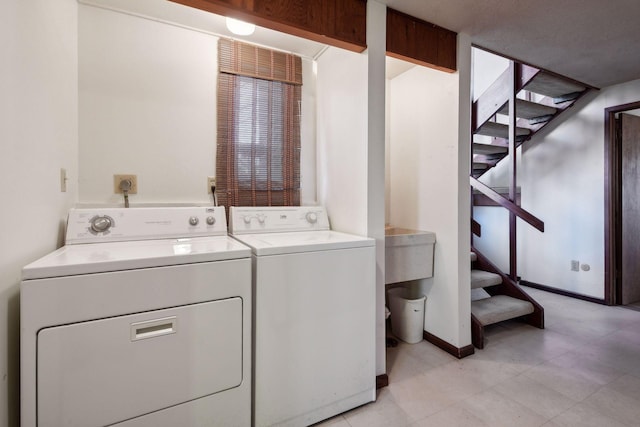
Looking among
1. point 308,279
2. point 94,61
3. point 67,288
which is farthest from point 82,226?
point 308,279

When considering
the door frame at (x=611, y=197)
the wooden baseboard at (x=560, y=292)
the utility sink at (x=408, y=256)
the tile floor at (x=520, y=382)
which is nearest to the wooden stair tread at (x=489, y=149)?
the door frame at (x=611, y=197)

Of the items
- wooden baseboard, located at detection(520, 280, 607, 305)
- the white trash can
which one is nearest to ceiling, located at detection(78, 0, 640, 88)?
the white trash can

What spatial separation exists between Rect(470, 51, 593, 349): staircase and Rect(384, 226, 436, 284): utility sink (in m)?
0.55

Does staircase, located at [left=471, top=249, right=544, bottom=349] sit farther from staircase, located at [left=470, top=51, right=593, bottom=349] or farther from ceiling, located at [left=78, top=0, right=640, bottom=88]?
ceiling, located at [left=78, top=0, right=640, bottom=88]

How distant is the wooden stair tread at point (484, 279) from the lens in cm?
256

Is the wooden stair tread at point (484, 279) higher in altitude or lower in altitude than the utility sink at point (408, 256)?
lower

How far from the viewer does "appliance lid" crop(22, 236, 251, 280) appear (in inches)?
38.1

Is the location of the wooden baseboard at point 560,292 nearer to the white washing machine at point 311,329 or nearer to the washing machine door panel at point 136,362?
the white washing machine at point 311,329

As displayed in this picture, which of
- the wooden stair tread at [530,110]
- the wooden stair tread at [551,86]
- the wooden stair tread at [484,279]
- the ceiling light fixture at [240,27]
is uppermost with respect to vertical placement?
the wooden stair tread at [551,86]

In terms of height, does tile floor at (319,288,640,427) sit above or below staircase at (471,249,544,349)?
below

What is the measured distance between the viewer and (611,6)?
1.74m

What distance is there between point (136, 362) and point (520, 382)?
2.00 m

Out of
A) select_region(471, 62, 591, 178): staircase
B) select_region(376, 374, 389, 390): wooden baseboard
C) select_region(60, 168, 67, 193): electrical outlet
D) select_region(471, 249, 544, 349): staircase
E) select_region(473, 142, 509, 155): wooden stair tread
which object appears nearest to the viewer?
select_region(60, 168, 67, 193): electrical outlet

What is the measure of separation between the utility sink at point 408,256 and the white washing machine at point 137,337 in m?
1.08
